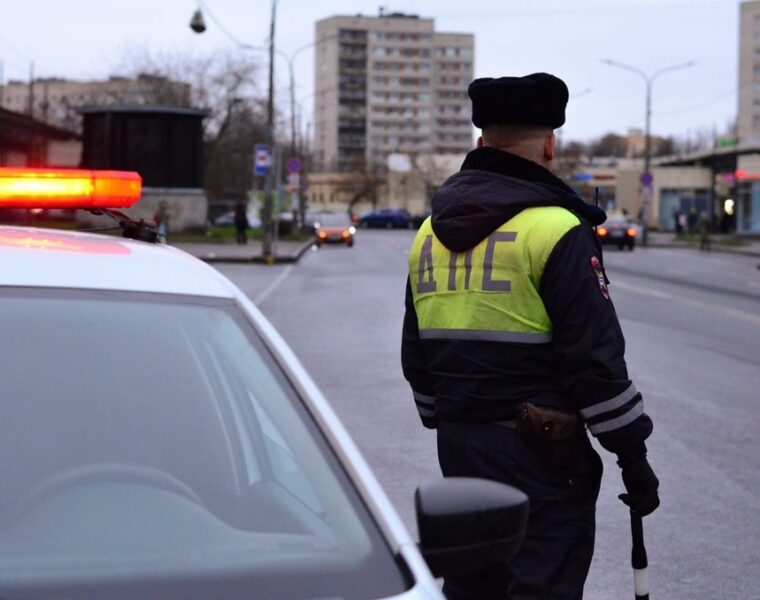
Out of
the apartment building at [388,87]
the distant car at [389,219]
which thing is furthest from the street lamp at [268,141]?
the apartment building at [388,87]

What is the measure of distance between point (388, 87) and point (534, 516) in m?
185

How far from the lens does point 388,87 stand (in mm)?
186750

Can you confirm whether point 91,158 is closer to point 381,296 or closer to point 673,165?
point 381,296

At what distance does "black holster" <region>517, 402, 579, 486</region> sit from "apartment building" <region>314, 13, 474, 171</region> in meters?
177

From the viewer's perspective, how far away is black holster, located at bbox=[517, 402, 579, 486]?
136 inches

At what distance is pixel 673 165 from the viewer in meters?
97.7

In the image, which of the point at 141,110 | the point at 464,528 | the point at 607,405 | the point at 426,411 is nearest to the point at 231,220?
the point at 141,110

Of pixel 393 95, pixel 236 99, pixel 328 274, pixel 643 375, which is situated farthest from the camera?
pixel 393 95

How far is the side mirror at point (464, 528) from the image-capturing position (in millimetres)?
2494

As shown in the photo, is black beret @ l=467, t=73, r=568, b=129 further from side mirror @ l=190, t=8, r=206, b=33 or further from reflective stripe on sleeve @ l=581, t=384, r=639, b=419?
side mirror @ l=190, t=8, r=206, b=33

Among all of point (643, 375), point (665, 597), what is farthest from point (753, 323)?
point (665, 597)

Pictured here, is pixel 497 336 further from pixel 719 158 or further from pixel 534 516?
pixel 719 158

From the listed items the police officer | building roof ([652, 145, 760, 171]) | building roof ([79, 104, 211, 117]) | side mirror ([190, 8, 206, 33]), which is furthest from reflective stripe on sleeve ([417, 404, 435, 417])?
building roof ([652, 145, 760, 171])

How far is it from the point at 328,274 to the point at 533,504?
95.1 ft
